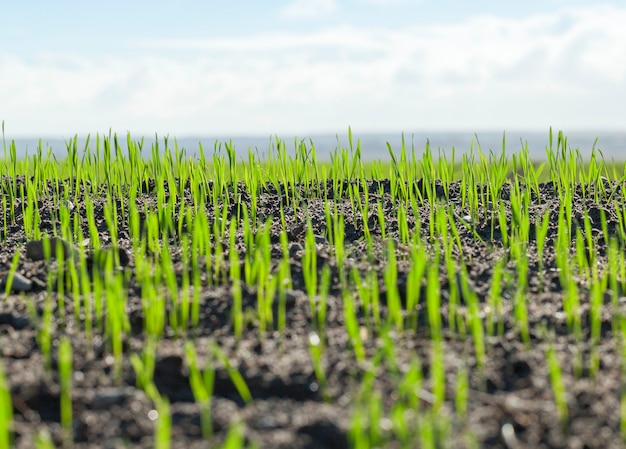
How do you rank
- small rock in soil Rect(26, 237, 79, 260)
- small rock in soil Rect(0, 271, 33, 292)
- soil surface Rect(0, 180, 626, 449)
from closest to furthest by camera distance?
soil surface Rect(0, 180, 626, 449), small rock in soil Rect(0, 271, 33, 292), small rock in soil Rect(26, 237, 79, 260)

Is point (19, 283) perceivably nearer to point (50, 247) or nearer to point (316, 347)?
point (50, 247)

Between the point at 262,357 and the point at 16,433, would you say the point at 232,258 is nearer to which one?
the point at 262,357

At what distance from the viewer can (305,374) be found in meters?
1.82

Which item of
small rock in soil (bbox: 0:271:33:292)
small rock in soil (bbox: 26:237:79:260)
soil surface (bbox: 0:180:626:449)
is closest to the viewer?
soil surface (bbox: 0:180:626:449)

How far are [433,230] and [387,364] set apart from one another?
120 centimetres

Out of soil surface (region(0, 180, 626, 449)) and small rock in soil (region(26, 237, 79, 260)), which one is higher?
small rock in soil (region(26, 237, 79, 260))

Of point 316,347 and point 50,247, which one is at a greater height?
point 50,247

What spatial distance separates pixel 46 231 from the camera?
10.9 ft

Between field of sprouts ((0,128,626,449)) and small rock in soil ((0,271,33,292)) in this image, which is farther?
small rock in soil ((0,271,33,292))

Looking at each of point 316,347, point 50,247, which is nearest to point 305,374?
point 316,347

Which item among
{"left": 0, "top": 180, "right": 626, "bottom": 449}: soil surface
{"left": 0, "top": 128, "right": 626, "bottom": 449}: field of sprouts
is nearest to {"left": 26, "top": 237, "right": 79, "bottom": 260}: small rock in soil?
{"left": 0, "top": 128, "right": 626, "bottom": 449}: field of sprouts

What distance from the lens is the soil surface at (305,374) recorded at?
1.60 metres

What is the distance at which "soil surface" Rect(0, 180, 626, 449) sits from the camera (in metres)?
1.60

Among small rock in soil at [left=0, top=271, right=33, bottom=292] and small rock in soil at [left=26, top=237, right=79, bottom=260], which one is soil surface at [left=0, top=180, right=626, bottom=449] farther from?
small rock in soil at [left=26, top=237, right=79, bottom=260]
